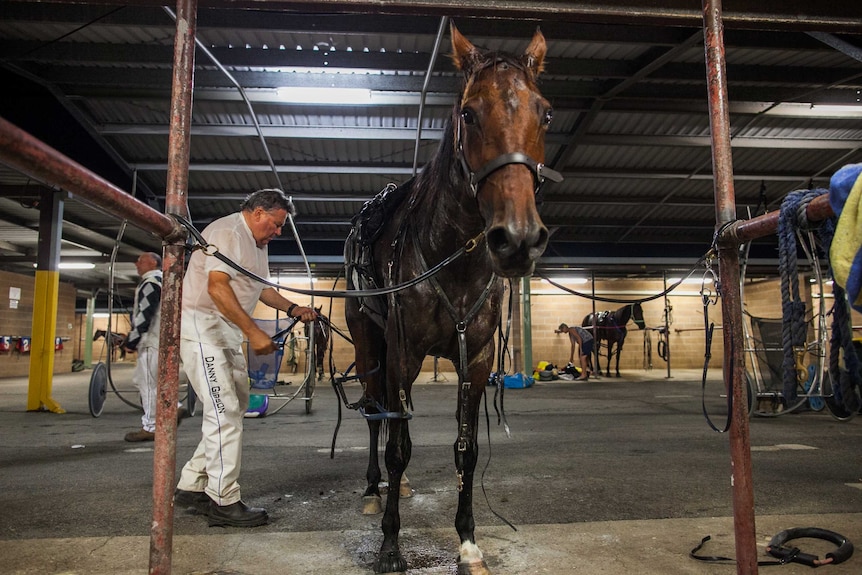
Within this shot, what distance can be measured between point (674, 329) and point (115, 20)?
17.8 meters

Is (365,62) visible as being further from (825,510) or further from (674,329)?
(674,329)

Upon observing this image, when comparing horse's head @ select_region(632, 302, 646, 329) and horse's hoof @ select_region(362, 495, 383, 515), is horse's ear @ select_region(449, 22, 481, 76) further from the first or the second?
horse's head @ select_region(632, 302, 646, 329)

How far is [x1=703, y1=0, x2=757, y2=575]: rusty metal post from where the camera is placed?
169 centimetres

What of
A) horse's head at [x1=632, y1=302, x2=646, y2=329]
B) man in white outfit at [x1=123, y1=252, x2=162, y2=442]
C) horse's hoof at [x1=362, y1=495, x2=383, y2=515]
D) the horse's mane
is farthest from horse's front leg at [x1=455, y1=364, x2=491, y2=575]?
horse's head at [x1=632, y1=302, x2=646, y2=329]

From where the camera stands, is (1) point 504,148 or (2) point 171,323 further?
(1) point 504,148

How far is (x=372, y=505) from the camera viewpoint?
2.85 meters

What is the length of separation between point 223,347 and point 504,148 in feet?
6.08

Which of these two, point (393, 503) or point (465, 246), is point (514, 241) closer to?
point (465, 246)

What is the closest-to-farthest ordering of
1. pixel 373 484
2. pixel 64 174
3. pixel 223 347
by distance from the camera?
pixel 64 174
pixel 223 347
pixel 373 484

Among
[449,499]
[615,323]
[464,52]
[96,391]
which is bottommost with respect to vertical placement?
[449,499]

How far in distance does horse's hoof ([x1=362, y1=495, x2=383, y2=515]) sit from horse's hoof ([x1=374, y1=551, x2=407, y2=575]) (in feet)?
2.39

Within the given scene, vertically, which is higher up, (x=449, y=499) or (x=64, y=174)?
(x=64, y=174)

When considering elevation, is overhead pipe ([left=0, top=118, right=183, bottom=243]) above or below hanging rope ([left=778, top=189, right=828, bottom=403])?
above

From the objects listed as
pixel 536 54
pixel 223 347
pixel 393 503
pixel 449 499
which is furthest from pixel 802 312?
pixel 223 347
